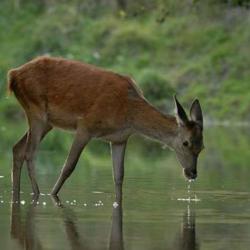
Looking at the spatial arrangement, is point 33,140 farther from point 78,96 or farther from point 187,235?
point 187,235

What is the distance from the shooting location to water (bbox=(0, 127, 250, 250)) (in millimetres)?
12305

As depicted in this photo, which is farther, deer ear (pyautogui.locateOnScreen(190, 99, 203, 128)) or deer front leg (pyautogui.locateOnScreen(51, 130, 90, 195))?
deer front leg (pyautogui.locateOnScreen(51, 130, 90, 195))

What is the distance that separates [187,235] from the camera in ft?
42.4

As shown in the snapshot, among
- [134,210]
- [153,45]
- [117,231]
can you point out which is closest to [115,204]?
[134,210]

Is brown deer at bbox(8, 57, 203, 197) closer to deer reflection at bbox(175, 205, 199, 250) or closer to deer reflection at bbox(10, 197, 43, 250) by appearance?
deer reflection at bbox(10, 197, 43, 250)

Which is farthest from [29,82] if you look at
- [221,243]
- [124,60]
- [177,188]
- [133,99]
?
[124,60]

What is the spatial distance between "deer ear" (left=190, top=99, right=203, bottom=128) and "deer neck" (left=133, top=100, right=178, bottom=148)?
1.43 feet

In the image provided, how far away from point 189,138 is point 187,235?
13.3ft

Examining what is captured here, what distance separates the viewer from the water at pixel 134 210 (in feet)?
40.4

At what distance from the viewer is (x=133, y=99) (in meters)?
17.1

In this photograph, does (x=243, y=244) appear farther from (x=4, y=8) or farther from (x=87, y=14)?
(x=4, y=8)

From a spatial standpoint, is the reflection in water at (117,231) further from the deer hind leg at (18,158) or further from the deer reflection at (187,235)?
the deer hind leg at (18,158)

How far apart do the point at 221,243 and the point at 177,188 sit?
614 cm

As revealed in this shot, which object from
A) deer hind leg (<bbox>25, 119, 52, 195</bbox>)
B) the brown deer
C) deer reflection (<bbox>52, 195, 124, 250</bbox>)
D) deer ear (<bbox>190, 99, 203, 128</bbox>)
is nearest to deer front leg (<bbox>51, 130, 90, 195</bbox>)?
the brown deer
